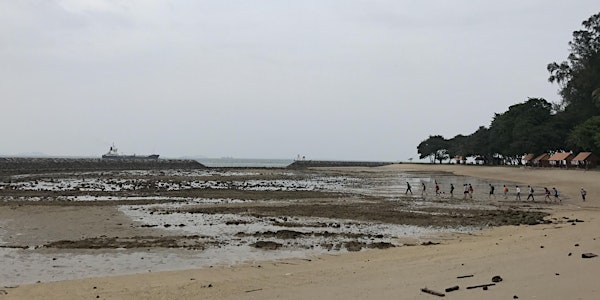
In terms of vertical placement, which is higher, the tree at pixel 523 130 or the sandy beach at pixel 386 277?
the tree at pixel 523 130

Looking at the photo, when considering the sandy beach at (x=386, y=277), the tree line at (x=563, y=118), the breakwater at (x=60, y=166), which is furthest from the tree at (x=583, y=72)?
the breakwater at (x=60, y=166)

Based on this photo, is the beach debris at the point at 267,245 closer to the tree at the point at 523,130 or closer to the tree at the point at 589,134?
the tree at the point at 589,134

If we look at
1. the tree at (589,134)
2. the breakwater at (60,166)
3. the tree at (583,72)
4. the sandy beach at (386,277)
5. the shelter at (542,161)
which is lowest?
the sandy beach at (386,277)

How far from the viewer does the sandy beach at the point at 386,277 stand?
820 cm

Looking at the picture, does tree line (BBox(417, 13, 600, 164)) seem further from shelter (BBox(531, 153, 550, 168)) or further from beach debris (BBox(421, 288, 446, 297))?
beach debris (BBox(421, 288, 446, 297))

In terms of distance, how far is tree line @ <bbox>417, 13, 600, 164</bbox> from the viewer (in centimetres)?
7444

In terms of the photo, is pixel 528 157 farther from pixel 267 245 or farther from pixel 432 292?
pixel 432 292

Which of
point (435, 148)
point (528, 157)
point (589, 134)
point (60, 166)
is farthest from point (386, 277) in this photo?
point (435, 148)

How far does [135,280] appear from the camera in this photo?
1068 cm

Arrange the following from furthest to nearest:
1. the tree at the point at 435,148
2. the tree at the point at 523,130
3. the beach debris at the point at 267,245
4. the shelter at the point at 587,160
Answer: the tree at the point at 435,148 < the tree at the point at 523,130 < the shelter at the point at 587,160 < the beach debris at the point at 267,245

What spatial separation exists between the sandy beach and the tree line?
6365 cm

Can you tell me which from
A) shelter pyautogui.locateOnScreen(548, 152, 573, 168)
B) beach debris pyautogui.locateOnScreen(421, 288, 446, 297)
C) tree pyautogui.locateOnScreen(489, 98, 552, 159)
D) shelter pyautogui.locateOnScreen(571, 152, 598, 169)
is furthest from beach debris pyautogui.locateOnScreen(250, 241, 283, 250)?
tree pyautogui.locateOnScreen(489, 98, 552, 159)

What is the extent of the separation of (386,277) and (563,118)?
309ft

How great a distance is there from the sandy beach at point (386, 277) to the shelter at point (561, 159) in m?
77.7
